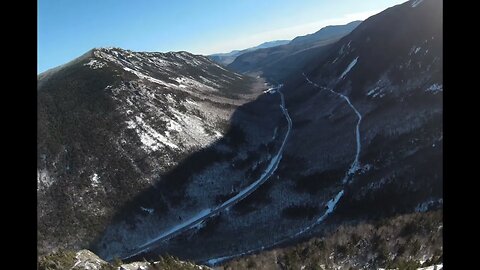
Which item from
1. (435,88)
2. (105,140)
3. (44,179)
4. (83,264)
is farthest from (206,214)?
(435,88)

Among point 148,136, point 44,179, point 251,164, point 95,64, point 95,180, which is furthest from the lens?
point 95,64

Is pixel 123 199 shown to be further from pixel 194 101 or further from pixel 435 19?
pixel 435 19

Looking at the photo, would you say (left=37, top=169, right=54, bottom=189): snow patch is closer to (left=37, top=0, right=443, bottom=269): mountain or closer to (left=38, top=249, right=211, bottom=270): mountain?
(left=37, top=0, right=443, bottom=269): mountain

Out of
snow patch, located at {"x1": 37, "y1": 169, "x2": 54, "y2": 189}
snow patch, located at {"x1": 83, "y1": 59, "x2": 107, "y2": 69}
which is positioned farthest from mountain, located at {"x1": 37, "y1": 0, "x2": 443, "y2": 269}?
snow patch, located at {"x1": 83, "y1": 59, "x2": 107, "y2": 69}

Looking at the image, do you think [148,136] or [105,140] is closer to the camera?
[105,140]

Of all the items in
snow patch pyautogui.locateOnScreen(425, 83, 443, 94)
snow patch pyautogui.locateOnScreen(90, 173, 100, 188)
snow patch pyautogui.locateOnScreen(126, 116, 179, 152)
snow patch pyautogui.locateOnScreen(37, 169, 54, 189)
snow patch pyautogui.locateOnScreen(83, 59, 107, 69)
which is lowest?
snow patch pyautogui.locateOnScreen(90, 173, 100, 188)

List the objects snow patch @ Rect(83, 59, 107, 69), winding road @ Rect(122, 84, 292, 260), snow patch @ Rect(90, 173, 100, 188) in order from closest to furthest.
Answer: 1. winding road @ Rect(122, 84, 292, 260)
2. snow patch @ Rect(90, 173, 100, 188)
3. snow patch @ Rect(83, 59, 107, 69)

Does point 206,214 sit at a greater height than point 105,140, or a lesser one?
lesser

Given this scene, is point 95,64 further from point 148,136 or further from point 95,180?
point 95,180

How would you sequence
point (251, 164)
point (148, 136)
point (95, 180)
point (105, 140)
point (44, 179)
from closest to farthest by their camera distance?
1. point (44, 179)
2. point (95, 180)
3. point (105, 140)
4. point (251, 164)
5. point (148, 136)
